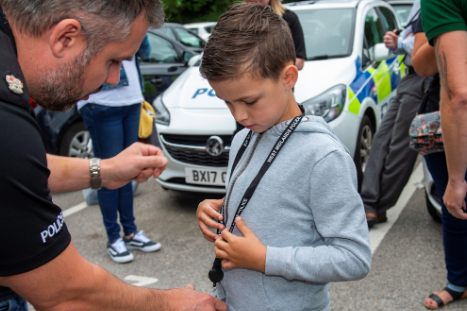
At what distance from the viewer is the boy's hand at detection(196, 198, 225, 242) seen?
4.71ft

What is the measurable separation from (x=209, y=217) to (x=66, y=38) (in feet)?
2.28

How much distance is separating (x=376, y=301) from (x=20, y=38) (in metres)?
2.39

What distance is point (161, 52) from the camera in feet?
20.2

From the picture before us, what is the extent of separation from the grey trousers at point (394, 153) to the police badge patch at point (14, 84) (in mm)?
3014

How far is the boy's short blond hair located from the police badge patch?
0.51 metres

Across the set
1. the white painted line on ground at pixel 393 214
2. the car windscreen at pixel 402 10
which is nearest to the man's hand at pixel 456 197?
the white painted line on ground at pixel 393 214

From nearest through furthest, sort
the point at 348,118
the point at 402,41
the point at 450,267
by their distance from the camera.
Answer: the point at 450,267 < the point at 402,41 < the point at 348,118

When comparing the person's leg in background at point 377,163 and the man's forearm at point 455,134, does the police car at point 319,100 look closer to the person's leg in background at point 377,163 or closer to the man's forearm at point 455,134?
the person's leg in background at point 377,163

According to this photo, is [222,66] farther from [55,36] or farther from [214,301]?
[214,301]

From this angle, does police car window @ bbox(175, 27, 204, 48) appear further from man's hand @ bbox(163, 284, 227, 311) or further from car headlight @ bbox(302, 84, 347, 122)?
man's hand @ bbox(163, 284, 227, 311)

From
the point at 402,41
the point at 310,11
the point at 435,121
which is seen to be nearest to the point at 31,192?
the point at 435,121

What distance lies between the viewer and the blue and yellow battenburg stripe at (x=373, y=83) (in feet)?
13.2

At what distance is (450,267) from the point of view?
2547 millimetres

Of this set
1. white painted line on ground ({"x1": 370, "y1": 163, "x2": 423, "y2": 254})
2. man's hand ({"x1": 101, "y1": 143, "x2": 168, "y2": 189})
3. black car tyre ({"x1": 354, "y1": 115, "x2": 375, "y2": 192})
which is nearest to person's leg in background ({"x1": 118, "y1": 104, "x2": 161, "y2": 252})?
man's hand ({"x1": 101, "y1": 143, "x2": 168, "y2": 189})
